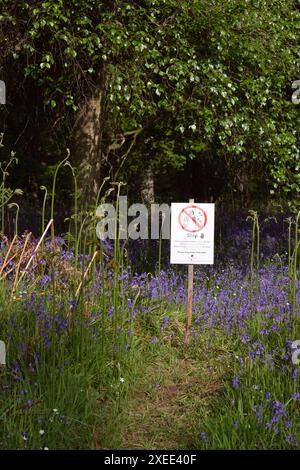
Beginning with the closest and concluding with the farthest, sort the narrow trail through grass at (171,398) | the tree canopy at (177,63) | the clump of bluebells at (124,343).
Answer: the clump of bluebells at (124,343) < the narrow trail through grass at (171,398) < the tree canopy at (177,63)

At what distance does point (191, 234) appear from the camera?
6.37 m

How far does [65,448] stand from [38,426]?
0.68 feet

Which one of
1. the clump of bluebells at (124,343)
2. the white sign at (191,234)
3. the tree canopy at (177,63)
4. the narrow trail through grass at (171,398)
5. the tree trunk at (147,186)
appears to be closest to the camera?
the clump of bluebells at (124,343)

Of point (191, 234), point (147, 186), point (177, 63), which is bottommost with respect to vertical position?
point (191, 234)

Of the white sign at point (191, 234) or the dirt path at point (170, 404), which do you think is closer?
the dirt path at point (170, 404)

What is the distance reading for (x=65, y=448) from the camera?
4.35 meters

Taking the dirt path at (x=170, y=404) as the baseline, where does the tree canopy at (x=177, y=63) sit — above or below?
above

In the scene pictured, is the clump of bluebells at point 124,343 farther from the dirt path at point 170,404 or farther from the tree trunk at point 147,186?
the tree trunk at point 147,186

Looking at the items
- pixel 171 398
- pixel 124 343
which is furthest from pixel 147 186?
pixel 171 398

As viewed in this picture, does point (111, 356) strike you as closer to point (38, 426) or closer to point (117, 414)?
point (117, 414)

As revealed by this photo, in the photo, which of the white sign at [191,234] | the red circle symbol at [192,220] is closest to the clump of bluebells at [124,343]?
the white sign at [191,234]

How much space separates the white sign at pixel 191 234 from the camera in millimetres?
6355

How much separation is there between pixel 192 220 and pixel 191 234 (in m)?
0.12

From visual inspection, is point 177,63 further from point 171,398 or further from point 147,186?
point 147,186
